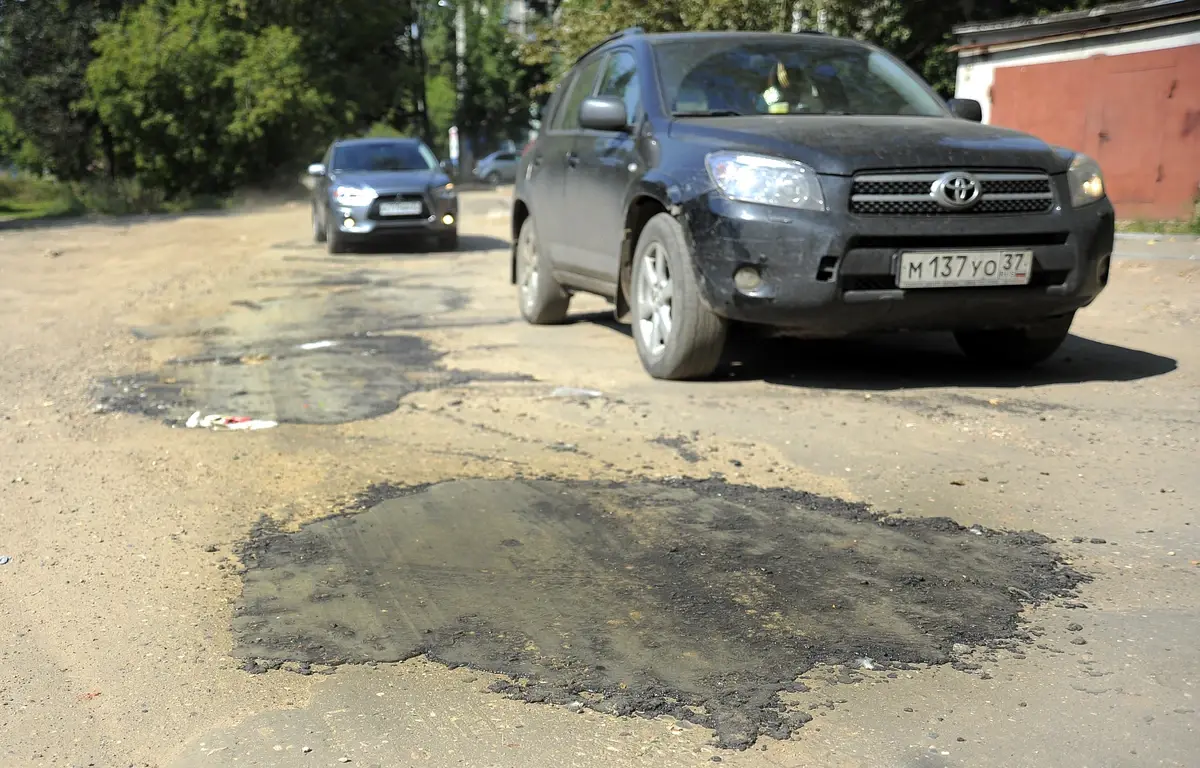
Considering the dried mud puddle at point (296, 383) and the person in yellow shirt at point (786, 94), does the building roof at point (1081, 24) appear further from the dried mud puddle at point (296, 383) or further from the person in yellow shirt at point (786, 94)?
the dried mud puddle at point (296, 383)

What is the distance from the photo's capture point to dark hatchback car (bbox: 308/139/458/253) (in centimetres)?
1689

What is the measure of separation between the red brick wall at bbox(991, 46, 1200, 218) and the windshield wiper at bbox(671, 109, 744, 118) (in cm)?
1294

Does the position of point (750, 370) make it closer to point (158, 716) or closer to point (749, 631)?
point (749, 631)

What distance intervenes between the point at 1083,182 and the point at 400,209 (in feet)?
38.7

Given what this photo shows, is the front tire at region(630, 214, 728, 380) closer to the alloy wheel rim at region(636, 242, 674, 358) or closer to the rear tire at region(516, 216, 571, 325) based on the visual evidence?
the alloy wheel rim at region(636, 242, 674, 358)

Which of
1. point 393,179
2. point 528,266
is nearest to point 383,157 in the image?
point 393,179

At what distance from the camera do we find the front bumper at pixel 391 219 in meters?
16.8

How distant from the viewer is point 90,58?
43281 mm

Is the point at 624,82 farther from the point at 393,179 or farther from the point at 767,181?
the point at 393,179

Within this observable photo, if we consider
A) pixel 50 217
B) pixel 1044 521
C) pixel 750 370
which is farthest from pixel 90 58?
pixel 1044 521

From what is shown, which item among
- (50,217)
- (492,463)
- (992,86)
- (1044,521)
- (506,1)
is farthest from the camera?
(506,1)

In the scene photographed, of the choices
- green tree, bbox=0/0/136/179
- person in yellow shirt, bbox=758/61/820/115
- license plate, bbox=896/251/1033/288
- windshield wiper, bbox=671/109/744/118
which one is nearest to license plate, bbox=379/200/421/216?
person in yellow shirt, bbox=758/61/820/115

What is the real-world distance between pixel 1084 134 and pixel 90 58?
34635 mm

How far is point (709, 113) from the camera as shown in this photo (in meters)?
7.05
